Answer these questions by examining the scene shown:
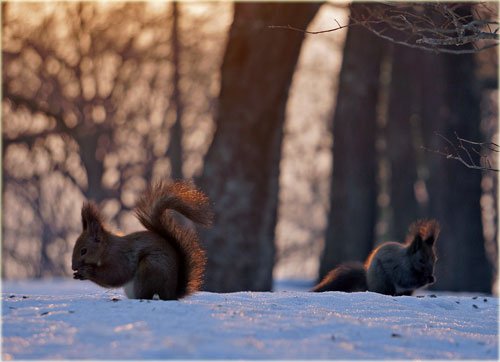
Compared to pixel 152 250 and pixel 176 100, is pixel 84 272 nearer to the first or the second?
pixel 152 250

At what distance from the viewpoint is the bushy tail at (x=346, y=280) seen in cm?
1173

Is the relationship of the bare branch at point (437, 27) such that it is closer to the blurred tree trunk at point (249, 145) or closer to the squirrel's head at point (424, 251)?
the squirrel's head at point (424, 251)

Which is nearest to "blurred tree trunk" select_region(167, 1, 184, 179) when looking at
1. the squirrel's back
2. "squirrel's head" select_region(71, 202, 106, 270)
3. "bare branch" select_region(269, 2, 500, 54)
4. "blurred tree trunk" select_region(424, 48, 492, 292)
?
"blurred tree trunk" select_region(424, 48, 492, 292)

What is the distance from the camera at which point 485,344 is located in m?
7.43

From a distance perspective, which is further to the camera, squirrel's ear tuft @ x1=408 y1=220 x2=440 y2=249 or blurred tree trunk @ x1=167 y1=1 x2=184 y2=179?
blurred tree trunk @ x1=167 y1=1 x2=184 y2=179

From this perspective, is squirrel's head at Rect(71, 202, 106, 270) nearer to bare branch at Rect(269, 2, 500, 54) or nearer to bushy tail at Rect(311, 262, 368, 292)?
bare branch at Rect(269, 2, 500, 54)

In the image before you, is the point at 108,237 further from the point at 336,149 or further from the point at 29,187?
the point at 29,187

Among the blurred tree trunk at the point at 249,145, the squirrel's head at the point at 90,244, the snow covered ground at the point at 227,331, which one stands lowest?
the snow covered ground at the point at 227,331

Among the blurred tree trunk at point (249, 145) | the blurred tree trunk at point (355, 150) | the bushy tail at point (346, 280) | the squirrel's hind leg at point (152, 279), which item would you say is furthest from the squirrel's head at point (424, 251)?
the blurred tree trunk at point (355, 150)

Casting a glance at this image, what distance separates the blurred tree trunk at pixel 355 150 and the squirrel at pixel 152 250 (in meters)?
14.7

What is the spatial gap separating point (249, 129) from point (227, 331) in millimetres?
9718

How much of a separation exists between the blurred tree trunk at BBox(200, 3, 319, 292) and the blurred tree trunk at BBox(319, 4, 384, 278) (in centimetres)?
685

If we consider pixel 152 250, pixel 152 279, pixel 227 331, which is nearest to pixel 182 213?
pixel 152 250

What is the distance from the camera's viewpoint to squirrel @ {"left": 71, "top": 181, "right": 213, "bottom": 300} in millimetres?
8531
